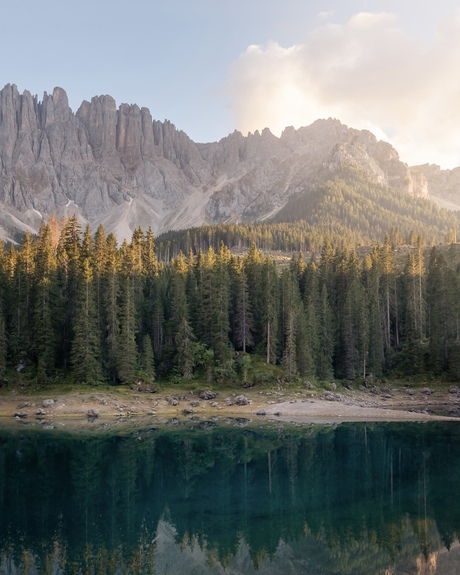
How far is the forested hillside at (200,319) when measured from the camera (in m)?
70.8

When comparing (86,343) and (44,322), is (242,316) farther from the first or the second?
(44,322)

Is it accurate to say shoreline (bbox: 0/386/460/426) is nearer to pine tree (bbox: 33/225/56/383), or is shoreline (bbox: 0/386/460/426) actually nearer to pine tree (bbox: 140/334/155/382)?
pine tree (bbox: 140/334/155/382)

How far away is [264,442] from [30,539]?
87.7 ft

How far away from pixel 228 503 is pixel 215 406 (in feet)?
110

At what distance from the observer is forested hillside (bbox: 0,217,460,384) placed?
7081 cm

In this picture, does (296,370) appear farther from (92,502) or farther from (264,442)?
(92,502)

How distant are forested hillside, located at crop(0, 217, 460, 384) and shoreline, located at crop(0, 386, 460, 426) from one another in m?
4.65

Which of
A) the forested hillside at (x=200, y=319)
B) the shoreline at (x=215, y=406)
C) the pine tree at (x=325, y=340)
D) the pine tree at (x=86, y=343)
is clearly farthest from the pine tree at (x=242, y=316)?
the pine tree at (x=86, y=343)

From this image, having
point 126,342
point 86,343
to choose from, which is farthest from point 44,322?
point 126,342

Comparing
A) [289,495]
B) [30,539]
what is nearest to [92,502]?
[30,539]

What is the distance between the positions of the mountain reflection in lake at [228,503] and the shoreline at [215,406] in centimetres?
857

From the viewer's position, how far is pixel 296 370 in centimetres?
7494

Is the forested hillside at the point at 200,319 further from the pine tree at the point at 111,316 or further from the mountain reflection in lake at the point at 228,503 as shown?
the mountain reflection in lake at the point at 228,503

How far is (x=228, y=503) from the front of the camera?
1207 inches
